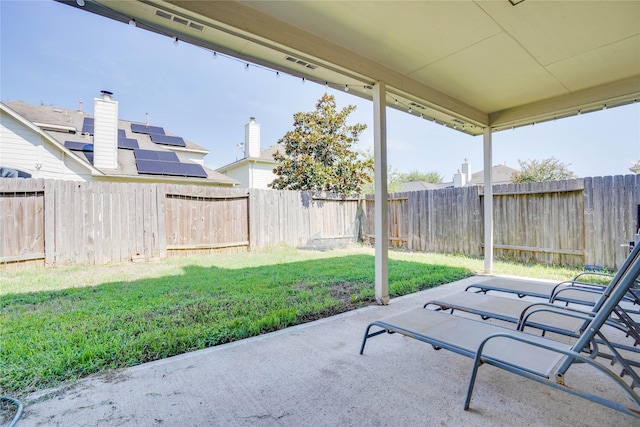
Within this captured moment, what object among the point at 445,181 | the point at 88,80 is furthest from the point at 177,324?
the point at 445,181

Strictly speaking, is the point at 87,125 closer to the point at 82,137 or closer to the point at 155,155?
the point at 82,137

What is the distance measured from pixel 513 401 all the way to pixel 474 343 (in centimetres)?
37

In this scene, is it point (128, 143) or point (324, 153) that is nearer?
point (128, 143)

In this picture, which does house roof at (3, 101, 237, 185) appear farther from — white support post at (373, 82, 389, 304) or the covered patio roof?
white support post at (373, 82, 389, 304)

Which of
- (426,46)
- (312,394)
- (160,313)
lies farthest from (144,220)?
(426,46)

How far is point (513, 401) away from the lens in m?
1.81

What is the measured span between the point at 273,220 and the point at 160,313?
527cm

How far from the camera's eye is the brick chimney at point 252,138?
14742 millimetres

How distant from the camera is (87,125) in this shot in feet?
36.6

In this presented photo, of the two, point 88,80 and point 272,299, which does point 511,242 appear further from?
point 88,80

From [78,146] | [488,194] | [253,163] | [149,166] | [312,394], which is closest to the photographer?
[312,394]

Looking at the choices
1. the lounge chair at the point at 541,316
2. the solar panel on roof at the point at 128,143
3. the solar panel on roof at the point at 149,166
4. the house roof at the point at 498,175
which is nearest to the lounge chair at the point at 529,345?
the lounge chair at the point at 541,316

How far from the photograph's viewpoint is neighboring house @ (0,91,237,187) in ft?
24.7

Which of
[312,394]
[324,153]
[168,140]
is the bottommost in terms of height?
[312,394]
